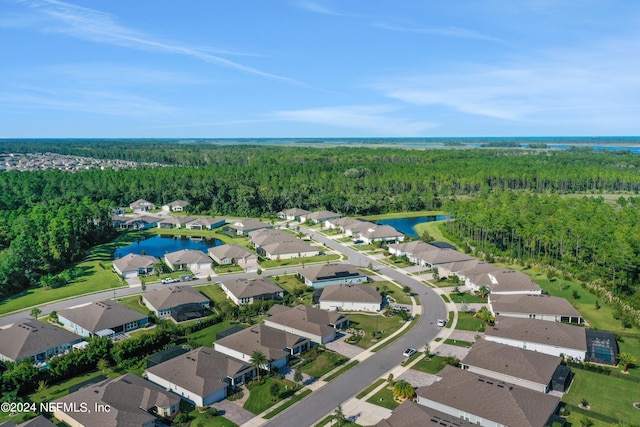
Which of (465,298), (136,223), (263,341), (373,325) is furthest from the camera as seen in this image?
(136,223)

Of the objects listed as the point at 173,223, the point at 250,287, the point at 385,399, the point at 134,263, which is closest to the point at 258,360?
the point at 385,399

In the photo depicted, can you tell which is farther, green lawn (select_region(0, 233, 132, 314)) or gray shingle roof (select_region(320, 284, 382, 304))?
green lawn (select_region(0, 233, 132, 314))

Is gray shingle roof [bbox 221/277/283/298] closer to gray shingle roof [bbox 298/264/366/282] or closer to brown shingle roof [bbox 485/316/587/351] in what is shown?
gray shingle roof [bbox 298/264/366/282]

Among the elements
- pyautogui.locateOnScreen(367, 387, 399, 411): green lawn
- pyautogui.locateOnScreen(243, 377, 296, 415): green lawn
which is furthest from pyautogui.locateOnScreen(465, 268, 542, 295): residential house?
pyautogui.locateOnScreen(243, 377, 296, 415): green lawn

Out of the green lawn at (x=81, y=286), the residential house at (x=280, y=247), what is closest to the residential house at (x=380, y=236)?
the residential house at (x=280, y=247)

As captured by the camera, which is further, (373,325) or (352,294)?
(352,294)

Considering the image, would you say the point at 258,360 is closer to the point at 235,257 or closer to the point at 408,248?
the point at 235,257
